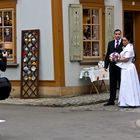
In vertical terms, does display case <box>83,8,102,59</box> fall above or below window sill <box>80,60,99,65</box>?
above

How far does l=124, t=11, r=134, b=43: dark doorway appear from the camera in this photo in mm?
18812

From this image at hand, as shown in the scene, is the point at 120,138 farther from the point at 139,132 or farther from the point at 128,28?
the point at 128,28

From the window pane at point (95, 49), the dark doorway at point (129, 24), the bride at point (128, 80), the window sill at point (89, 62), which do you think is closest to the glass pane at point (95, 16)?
the window pane at point (95, 49)

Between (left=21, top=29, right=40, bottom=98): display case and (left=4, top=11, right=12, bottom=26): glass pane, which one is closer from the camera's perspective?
(left=21, top=29, right=40, bottom=98): display case

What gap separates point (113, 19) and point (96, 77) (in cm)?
231

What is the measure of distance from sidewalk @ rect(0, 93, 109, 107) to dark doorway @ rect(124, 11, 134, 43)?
141 inches

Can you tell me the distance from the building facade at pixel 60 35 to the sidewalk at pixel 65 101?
0.41 meters

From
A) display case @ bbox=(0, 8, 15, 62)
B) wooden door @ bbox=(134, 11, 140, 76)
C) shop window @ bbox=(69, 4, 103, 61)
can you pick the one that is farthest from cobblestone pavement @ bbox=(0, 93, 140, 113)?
wooden door @ bbox=(134, 11, 140, 76)

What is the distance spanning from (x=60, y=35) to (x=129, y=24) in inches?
153

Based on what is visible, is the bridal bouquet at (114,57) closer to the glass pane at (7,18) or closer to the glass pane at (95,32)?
the glass pane at (95,32)

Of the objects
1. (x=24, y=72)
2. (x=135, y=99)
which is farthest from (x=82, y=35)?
(x=135, y=99)

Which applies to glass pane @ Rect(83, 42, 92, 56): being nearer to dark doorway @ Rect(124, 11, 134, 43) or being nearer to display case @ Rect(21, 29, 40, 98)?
display case @ Rect(21, 29, 40, 98)

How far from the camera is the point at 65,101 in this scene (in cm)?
1509

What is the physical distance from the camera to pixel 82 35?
16641 mm
